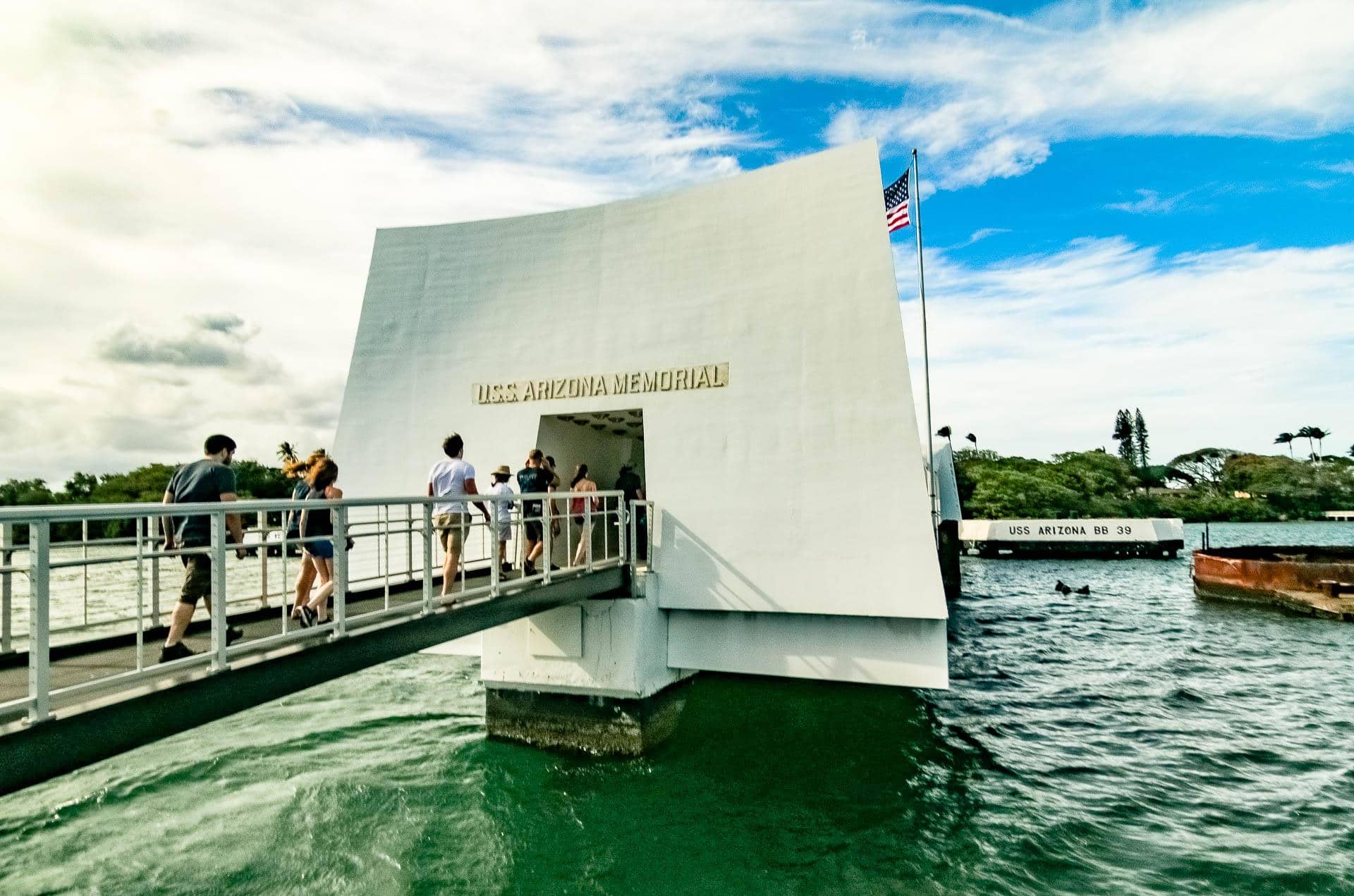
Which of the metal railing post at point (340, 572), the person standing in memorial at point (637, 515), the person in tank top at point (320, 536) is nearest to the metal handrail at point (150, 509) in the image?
the metal railing post at point (340, 572)

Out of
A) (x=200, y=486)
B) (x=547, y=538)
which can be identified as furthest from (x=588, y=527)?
(x=200, y=486)

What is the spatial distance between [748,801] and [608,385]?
6001mm

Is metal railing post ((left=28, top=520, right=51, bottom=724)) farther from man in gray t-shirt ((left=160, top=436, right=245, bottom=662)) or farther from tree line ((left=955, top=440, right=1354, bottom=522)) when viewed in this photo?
tree line ((left=955, top=440, right=1354, bottom=522))

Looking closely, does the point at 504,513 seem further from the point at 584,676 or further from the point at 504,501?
the point at 584,676

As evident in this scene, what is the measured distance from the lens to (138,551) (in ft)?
15.3

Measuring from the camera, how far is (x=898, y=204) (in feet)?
52.8

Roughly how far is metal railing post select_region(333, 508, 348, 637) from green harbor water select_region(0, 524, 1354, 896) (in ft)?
10.2

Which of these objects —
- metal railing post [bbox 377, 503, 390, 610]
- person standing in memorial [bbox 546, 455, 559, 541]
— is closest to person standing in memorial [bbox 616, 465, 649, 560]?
person standing in memorial [bbox 546, 455, 559, 541]

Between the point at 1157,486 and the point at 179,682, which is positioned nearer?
the point at 179,682

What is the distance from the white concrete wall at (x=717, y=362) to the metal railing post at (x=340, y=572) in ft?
16.3

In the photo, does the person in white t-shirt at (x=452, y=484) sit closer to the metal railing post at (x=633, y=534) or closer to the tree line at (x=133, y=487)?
the metal railing post at (x=633, y=534)

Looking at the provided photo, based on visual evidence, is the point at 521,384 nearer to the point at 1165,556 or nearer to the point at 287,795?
the point at 287,795

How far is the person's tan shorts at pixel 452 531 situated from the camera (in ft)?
26.3

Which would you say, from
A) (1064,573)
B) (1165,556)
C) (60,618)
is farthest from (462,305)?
(1165,556)
